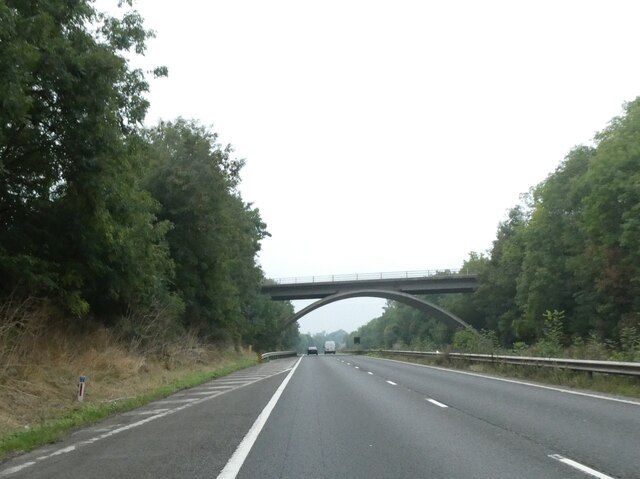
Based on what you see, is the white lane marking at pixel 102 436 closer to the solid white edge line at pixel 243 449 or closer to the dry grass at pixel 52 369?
the dry grass at pixel 52 369

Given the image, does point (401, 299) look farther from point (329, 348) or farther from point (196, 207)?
point (196, 207)

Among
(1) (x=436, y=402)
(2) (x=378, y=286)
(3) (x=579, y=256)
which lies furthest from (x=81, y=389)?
(2) (x=378, y=286)

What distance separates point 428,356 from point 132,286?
27092mm

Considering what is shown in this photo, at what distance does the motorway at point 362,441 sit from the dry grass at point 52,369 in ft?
5.14

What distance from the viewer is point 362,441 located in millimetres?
9125

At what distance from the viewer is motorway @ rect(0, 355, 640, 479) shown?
7.15 metres

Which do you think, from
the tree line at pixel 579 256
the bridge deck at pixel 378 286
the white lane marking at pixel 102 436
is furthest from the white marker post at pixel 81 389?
the bridge deck at pixel 378 286

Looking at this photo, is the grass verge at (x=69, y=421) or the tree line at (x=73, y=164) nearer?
the grass verge at (x=69, y=421)

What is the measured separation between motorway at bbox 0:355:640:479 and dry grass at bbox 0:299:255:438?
61.7 inches

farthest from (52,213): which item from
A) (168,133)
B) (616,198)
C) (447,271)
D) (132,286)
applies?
(447,271)

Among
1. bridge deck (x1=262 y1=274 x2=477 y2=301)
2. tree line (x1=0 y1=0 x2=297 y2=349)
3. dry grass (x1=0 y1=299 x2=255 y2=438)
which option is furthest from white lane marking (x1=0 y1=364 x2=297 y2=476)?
bridge deck (x1=262 y1=274 x2=477 y2=301)

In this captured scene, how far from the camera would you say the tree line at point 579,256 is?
132 feet

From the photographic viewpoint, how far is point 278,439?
9398mm

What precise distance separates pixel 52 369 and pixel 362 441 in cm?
989
